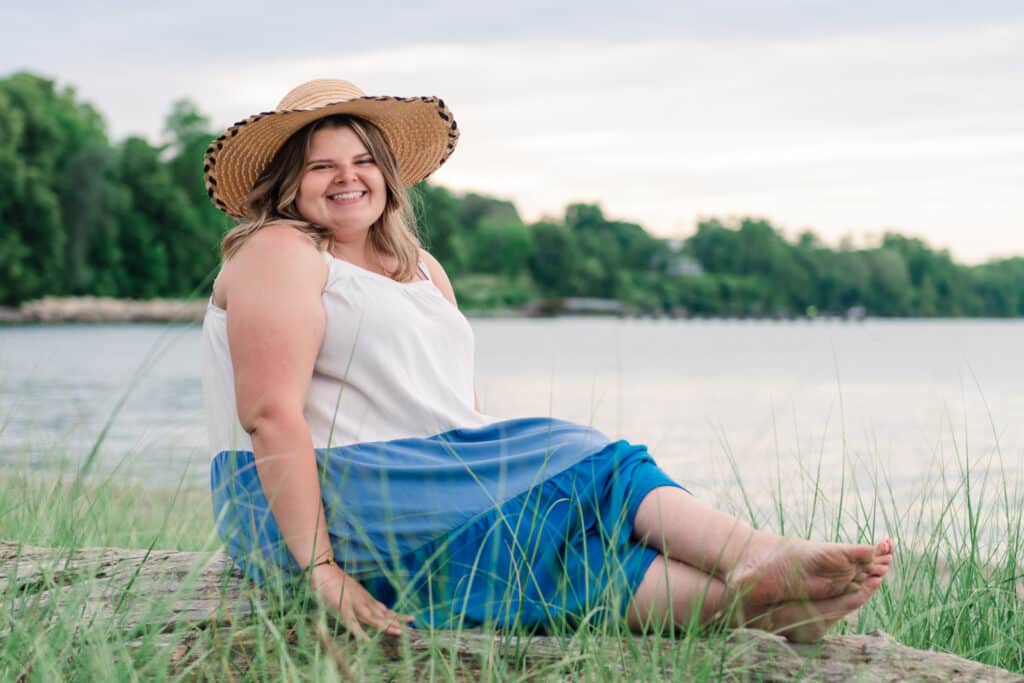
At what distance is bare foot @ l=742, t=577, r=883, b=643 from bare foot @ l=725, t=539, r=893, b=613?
0.01 meters

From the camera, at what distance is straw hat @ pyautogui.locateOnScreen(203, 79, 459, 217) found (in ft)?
8.57

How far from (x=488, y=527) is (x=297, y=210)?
3.03 ft

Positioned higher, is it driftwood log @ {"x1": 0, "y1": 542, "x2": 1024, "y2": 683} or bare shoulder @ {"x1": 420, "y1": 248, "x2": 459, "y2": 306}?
bare shoulder @ {"x1": 420, "y1": 248, "x2": 459, "y2": 306}

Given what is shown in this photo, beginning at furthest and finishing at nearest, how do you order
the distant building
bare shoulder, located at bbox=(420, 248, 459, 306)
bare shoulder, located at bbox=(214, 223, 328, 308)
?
the distant building
bare shoulder, located at bbox=(420, 248, 459, 306)
bare shoulder, located at bbox=(214, 223, 328, 308)

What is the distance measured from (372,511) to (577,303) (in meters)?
83.3

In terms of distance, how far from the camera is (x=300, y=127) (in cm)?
268

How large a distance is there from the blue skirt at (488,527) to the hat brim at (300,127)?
2.55 ft

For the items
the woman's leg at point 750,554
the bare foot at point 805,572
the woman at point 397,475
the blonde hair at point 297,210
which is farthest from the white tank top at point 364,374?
the bare foot at point 805,572

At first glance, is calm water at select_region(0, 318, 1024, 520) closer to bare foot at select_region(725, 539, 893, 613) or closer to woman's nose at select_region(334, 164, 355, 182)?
woman's nose at select_region(334, 164, 355, 182)

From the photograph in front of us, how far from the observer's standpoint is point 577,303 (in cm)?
8550

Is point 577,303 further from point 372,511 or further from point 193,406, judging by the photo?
point 372,511

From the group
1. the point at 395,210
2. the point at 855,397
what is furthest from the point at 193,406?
the point at 395,210

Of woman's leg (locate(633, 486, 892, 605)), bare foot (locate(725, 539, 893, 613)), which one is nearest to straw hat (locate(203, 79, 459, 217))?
woman's leg (locate(633, 486, 892, 605))

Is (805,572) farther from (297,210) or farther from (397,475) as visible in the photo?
(297,210)
